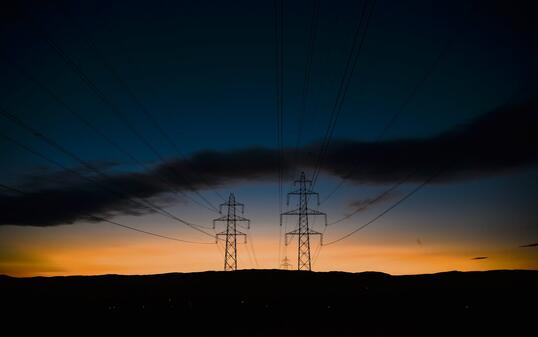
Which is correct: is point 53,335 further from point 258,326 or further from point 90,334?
point 258,326

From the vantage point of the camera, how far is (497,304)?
40125 mm

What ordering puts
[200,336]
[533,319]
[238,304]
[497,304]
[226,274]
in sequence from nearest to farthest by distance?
1. [200,336]
2. [533,319]
3. [497,304]
4. [238,304]
5. [226,274]

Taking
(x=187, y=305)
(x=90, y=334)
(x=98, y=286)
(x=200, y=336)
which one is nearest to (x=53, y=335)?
(x=90, y=334)

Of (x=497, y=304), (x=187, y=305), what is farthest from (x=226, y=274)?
(x=497, y=304)

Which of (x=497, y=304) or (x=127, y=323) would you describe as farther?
(x=497, y=304)

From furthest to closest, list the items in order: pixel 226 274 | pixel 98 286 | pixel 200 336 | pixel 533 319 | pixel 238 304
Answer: pixel 226 274 < pixel 98 286 < pixel 238 304 < pixel 533 319 < pixel 200 336

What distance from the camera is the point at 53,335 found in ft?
99.1

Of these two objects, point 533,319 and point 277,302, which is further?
point 277,302

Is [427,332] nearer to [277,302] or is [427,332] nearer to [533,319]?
[533,319]

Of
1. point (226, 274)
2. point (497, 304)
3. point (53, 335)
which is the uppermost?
point (226, 274)

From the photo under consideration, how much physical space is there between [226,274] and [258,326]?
183 feet

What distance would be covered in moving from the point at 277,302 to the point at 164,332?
1813 centimetres

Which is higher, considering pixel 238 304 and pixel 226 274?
pixel 226 274

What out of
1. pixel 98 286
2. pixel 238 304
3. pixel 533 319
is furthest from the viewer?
pixel 98 286
